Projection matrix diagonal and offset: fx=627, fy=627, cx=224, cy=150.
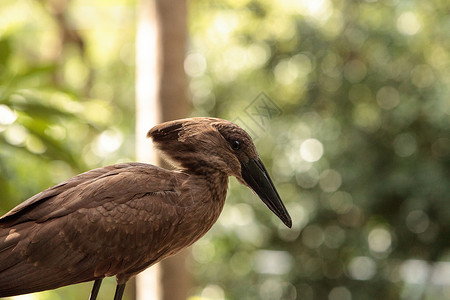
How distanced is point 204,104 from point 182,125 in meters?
4.03

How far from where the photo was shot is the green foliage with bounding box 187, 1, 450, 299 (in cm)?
486

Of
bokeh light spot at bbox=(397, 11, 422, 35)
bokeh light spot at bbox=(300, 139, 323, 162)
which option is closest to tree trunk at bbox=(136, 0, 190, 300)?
bokeh light spot at bbox=(300, 139, 323, 162)

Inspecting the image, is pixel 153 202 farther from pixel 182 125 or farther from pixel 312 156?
pixel 312 156

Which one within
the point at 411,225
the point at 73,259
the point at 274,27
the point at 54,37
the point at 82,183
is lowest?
the point at 411,225

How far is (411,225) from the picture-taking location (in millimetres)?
5172

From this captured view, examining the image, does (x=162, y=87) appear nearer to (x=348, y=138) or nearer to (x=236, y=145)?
(x=236, y=145)

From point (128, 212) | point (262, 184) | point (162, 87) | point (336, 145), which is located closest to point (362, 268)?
point (336, 145)

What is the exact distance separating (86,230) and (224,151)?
0.32 m

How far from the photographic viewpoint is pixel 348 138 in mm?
5215

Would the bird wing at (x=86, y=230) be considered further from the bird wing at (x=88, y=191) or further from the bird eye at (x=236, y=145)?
the bird eye at (x=236, y=145)

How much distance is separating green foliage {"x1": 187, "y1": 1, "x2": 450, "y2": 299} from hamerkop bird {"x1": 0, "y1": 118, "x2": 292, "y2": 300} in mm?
3290

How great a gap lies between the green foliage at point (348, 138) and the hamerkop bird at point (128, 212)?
10.8 ft

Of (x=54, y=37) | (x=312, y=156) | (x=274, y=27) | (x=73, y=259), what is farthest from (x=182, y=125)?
(x=54, y=37)

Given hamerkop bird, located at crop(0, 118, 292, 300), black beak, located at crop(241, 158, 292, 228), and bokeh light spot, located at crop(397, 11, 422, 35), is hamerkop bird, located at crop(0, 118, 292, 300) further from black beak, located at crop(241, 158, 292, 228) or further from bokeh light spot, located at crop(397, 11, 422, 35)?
bokeh light spot, located at crop(397, 11, 422, 35)
